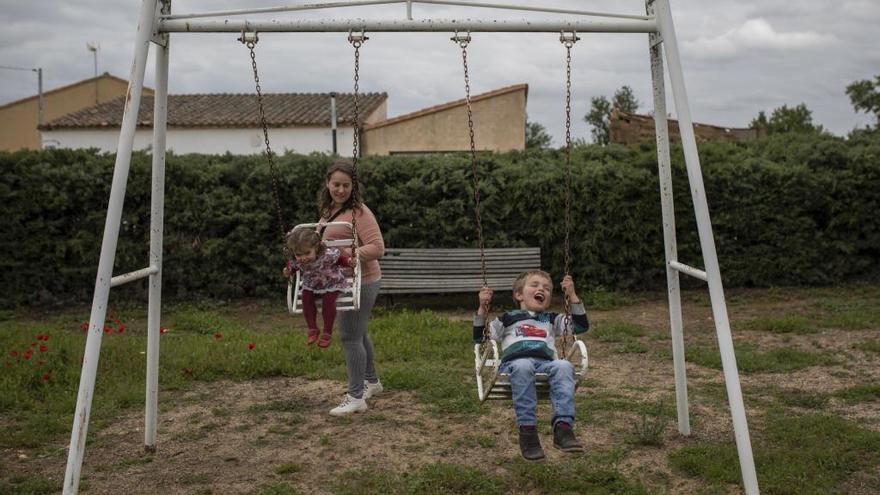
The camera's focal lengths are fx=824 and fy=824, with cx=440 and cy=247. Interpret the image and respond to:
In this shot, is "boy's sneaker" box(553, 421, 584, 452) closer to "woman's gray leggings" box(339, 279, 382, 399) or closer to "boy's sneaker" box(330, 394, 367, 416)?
"woman's gray leggings" box(339, 279, 382, 399)

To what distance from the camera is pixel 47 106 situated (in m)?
35.6

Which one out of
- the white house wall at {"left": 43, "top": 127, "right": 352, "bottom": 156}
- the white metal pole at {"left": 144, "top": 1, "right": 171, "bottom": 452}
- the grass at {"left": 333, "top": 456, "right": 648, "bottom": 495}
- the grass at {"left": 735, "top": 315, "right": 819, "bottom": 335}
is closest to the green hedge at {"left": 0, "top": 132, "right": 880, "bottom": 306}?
the grass at {"left": 735, "top": 315, "right": 819, "bottom": 335}

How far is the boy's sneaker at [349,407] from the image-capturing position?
577 cm

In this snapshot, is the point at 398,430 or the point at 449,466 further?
the point at 398,430

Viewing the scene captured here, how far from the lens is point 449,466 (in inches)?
184

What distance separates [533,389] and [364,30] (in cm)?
220

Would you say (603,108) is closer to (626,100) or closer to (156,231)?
(626,100)

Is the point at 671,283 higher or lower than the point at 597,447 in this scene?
higher

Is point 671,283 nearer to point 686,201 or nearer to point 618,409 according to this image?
point 618,409

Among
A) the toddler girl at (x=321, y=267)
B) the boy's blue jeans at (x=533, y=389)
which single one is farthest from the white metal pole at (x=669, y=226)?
the toddler girl at (x=321, y=267)

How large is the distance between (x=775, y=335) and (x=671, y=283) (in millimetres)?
4077

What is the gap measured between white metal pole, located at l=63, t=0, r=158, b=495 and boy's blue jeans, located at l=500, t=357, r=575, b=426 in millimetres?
2087

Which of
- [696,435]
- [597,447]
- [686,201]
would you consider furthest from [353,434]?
[686,201]

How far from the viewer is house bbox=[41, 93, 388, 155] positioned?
25469 millimetres
